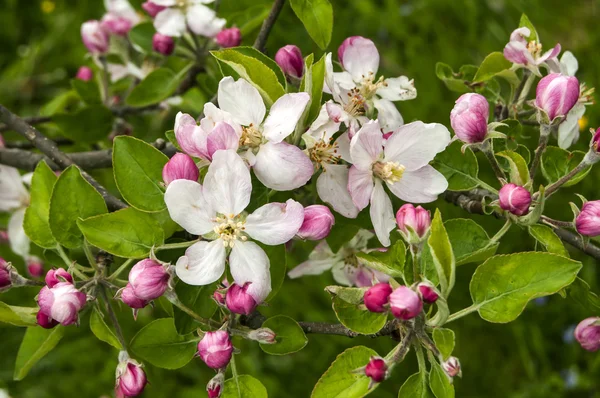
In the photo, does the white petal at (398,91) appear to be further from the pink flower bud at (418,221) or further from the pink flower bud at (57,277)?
the pink flower bud at (57,277)

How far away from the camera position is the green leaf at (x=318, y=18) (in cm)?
128

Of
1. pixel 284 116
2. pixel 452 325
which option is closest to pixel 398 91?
pixel 284 116

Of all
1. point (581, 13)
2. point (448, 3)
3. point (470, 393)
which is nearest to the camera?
point (470, 393)

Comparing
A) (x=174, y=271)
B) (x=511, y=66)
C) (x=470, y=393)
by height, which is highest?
(x=511, y=66)

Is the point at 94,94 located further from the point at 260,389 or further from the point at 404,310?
the point at 404,310

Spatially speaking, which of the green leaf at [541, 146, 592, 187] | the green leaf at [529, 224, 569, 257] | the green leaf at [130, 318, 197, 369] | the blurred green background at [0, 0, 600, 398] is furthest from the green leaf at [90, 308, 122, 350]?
the blurred green background at [0, 0, 600, 398]

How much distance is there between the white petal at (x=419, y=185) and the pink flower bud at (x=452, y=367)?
31 centimetres

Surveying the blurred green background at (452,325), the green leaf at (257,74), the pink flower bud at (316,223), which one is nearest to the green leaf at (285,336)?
the pink flower bud at (316,223)

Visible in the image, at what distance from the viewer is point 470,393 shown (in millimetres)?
2721

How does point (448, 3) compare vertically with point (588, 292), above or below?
below

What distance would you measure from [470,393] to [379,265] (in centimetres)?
182

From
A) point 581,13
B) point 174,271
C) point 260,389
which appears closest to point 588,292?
point 260,389

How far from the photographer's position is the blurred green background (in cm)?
269

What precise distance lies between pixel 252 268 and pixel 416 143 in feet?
1.19
